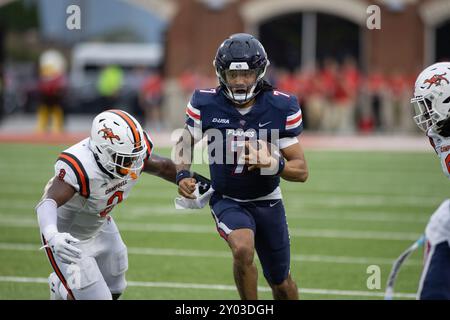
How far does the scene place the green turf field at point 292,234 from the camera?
23.1ft

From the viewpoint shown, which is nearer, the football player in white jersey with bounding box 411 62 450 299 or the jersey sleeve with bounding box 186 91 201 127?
the football player in white jersey with bounding box 411 62 450 299

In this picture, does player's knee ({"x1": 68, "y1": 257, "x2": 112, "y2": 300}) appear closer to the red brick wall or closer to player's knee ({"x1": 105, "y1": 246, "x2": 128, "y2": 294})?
player's knee ({"x1": 105, "y1": 246, "x2": 128, "y2": 294})

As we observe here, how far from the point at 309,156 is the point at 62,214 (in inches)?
457

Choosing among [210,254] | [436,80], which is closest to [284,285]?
[436,80]

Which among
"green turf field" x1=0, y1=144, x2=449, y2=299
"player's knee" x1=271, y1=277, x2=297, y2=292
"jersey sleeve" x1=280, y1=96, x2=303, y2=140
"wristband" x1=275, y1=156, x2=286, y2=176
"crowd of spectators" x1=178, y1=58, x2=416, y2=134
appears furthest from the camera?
"crowd of spectators" x1=178, y1=58, x2=416, y2=134

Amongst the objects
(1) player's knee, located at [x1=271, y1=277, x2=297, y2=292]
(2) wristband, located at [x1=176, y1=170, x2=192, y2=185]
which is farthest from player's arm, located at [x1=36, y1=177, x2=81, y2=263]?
(1) player's knee, located at [x1=271, y1=277, x2=297, y2=292]

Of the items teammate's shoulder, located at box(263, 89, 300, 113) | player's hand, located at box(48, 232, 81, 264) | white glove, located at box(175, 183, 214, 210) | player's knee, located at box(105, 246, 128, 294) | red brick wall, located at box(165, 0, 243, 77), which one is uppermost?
red brick wall, located at box(165, 0, 243, 77)

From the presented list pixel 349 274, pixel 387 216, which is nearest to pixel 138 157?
pixel 349 274

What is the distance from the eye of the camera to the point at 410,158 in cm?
1661

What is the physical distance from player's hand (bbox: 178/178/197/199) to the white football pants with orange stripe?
54cm

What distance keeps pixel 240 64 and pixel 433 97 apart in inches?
46.3

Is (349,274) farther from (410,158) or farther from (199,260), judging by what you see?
(410,158)

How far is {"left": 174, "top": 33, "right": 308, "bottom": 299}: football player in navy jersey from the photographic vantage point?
541cm

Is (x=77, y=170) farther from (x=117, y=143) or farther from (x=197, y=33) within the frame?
(x=197, y=33)
